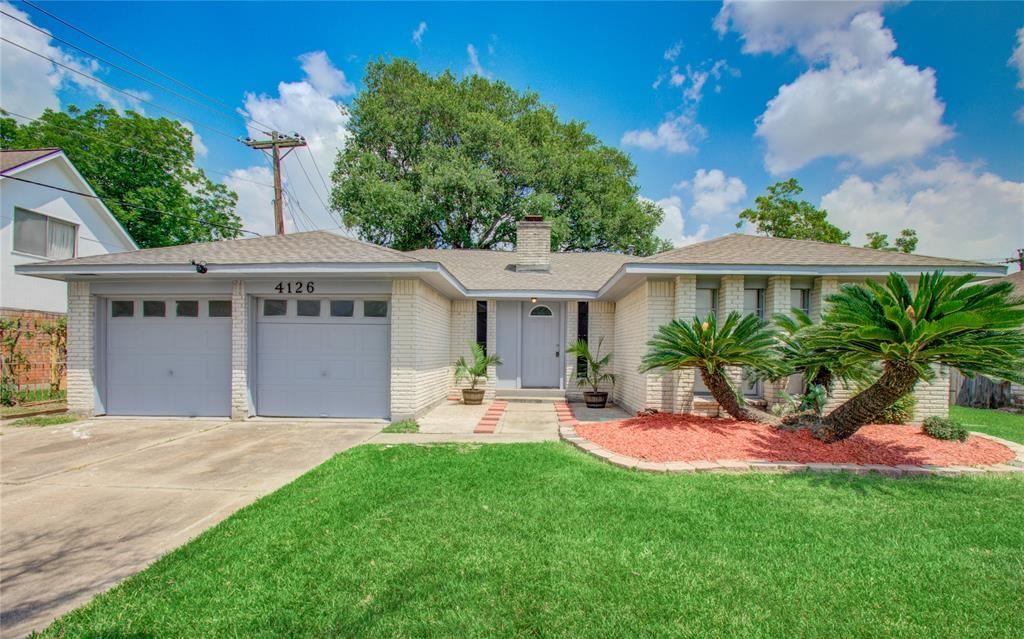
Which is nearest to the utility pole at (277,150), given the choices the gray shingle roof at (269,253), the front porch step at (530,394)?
the gray shingle roof at (269,253)

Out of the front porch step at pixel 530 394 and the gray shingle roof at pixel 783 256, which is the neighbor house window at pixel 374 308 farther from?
the gray shingle roof at pixel 783 256

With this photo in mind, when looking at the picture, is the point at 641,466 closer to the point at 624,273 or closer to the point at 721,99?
the point at 624,273

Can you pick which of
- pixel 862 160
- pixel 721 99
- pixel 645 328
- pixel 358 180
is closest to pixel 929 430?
pixel 645 328

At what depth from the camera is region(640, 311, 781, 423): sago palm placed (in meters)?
6.03

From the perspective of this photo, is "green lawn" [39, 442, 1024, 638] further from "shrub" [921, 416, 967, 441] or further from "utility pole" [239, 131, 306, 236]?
"utility pole" [239, 131, 306, 236]

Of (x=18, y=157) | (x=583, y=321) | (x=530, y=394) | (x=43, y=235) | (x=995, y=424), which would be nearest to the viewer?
(x=995, y=424)

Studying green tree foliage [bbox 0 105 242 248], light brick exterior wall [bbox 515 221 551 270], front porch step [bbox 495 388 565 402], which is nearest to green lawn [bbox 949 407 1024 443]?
front porch step [bbox 495 388 565 402]

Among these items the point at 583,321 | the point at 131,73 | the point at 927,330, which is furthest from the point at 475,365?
the point at 131,73

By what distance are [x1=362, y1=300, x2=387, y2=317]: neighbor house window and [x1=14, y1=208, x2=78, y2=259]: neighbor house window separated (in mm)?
12243

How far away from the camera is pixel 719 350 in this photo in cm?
607

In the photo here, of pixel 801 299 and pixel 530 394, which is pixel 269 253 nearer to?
pixel 530 394

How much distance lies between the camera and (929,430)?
623 cm

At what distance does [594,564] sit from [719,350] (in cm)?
427

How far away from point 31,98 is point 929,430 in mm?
23491
